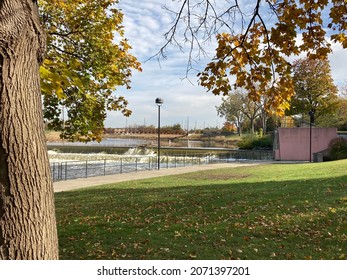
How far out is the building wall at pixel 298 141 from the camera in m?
34.5

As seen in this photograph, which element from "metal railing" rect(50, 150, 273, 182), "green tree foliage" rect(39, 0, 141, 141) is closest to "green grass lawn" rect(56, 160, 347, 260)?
"green tree foliage" rect(39, 0, 141, 141)

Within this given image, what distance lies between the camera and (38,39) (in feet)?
9.57

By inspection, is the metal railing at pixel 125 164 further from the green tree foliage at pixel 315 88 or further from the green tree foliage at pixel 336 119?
the green tree foliage at pixel 336 119

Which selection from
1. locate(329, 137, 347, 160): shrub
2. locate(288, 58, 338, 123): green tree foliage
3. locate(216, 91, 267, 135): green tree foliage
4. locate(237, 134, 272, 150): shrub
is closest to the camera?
locate(329, 137, 347, 160): shrub

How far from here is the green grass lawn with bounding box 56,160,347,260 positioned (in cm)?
521

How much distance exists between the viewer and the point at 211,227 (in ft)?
21.4

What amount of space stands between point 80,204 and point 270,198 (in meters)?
5.41

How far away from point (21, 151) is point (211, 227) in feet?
14.9

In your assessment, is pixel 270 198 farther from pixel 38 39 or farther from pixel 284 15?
pixel 38 39

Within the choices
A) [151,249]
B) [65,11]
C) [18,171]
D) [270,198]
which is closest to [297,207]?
[270,198]

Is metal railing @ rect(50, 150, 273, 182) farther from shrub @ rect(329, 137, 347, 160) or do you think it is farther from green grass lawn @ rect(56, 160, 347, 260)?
green grass lawn @ rect(56, 160, 347, 260)

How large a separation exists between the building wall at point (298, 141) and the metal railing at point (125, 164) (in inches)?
89.3

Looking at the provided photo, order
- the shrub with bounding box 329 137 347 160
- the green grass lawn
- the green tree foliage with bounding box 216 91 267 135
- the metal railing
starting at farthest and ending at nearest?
the green tree foliage with bounding box 216 91 267 135
the shrub with bounding box 329 137 347 160
the metal railing
the green grass lawn

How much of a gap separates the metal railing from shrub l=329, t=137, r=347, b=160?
7922 mm
